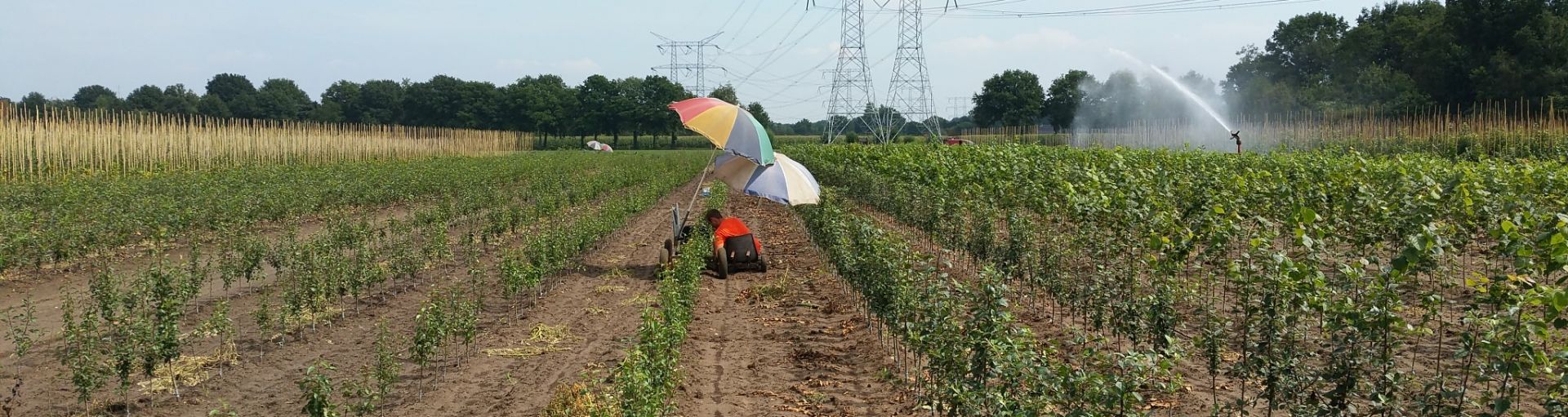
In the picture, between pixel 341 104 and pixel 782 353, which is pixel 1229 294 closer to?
pixel 782 353

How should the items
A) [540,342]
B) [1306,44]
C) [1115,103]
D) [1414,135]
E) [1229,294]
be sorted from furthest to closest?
[1115,103], [1306,44], [1414,135], [1229,294], [540,342]

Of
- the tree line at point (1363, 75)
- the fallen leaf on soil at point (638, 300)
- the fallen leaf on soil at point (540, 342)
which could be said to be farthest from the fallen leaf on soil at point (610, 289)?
the tree line at point (1363, 75)

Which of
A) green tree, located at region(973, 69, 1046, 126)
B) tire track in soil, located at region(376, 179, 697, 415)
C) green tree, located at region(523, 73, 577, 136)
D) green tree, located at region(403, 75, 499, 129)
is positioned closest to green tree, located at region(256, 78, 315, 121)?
green tree, located at region(403, 75, 499, 129)

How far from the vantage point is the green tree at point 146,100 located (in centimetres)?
9612

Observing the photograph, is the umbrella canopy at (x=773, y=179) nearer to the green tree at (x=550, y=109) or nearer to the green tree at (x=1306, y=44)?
the green tree at (x=1306, y=44)

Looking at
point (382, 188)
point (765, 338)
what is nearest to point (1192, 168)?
point (765, 338)

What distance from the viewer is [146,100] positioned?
9862 cm

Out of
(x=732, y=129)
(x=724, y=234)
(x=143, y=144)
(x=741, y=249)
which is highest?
(x=143, y=144)

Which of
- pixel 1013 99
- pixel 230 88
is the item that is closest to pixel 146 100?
pixel 230 88

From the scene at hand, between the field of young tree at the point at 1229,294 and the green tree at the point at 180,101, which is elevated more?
the green tree at the point at 180,101

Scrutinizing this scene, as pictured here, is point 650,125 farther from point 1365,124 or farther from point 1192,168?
point 1192,168

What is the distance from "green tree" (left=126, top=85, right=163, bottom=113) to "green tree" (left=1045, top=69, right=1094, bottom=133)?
247ft

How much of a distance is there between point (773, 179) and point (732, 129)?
1198 millimetres

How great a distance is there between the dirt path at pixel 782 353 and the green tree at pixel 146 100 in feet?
319
